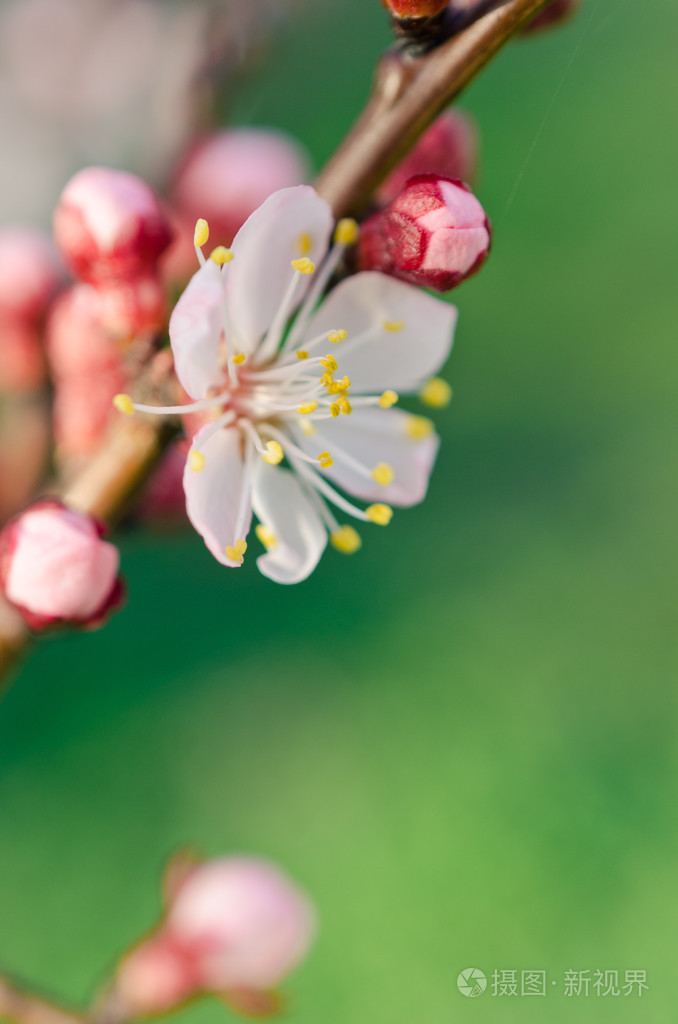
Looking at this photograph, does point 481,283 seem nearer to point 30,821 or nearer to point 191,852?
point 30,821

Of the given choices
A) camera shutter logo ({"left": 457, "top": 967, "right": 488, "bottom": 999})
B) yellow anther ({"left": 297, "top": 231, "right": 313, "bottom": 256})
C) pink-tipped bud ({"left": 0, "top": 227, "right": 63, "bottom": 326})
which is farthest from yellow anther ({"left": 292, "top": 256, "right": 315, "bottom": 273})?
camera shutter logo ({"left": 457, "top": 967, "right": 488, "bottom": 999})

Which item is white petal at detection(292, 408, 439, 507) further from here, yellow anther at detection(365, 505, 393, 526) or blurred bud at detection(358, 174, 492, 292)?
blurred bud at detection(358, 174, 492, 292)

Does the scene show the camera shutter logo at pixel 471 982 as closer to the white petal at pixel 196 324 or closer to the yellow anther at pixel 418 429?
the yellow anther at pixel 418 429

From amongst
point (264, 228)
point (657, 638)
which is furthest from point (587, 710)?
point (264, 228)

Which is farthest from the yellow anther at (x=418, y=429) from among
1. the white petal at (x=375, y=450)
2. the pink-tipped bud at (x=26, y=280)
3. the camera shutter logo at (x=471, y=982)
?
the camera shutter logo at (x=471, y=982)

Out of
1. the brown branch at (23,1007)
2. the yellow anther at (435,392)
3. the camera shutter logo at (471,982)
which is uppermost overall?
the yellow anther at (435,392)

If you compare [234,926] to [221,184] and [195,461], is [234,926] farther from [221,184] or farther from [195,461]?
[221,184]

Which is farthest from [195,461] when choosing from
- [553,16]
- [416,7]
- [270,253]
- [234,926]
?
[234,926]
